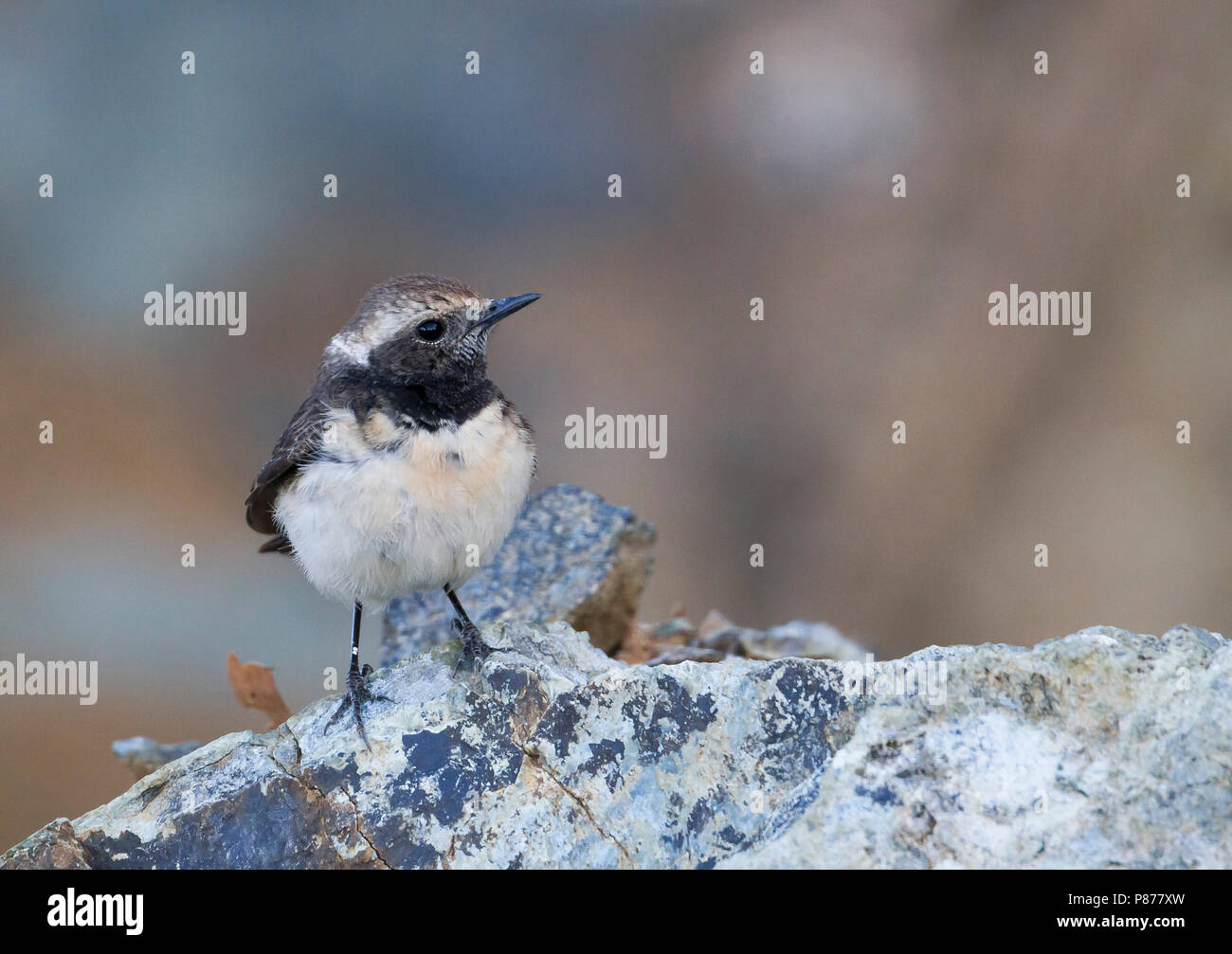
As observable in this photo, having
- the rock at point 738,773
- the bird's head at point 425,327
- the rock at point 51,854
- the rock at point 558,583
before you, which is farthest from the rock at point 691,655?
the rock at point 51,854

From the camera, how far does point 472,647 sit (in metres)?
4.94

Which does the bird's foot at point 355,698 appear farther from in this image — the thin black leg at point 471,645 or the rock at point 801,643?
the rock at point 801,643

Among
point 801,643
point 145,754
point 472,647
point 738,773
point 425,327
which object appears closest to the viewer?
point 738,773

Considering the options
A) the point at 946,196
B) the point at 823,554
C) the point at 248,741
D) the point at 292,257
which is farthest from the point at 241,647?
the point at 946,196

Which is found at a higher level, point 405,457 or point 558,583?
point 405,457

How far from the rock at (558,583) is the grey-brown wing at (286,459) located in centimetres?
129

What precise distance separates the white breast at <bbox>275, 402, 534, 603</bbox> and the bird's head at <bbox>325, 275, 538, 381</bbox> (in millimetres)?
272

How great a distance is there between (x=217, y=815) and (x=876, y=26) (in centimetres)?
1006

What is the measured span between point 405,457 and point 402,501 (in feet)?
0.63

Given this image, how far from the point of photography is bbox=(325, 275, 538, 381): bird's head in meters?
5.22

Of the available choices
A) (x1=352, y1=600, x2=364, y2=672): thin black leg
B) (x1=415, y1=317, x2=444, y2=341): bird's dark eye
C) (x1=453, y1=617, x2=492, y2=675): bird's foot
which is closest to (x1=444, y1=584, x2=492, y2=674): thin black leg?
(x1=453, y1=617, x2=492, y2=675): bird's foot

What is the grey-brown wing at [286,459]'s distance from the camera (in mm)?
5246

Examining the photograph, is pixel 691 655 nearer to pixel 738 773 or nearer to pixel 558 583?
pixel 558 583

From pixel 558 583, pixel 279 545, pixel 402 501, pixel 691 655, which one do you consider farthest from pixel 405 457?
pixel 691 655
